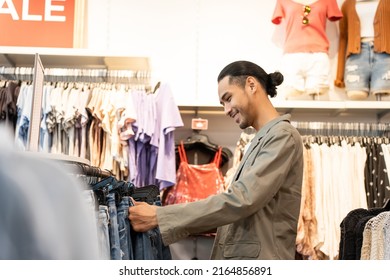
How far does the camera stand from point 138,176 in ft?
8.41

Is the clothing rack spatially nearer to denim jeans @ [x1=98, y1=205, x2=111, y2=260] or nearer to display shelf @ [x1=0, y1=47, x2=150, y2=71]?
display shelf @ [x1=0, y1=47, x2=150, y2=71]

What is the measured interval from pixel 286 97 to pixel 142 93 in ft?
3.01

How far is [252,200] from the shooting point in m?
1.33

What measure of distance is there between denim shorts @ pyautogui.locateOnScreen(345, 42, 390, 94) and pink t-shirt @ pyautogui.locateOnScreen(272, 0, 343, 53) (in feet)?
0.65

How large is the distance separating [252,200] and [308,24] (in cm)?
192

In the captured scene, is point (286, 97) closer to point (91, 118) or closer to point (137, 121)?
point (137, 121)

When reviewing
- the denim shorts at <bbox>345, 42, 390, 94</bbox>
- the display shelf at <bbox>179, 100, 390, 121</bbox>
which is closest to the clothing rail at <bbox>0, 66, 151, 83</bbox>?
the display shelf at <bbox>179, 100, 390, 121</bbox>

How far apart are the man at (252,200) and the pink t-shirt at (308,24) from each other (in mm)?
1414

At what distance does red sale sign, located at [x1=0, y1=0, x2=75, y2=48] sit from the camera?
9.21 feet

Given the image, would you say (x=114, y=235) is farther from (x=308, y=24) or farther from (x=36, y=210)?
(x=308, y=24)

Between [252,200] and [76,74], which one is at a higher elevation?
[76,74]

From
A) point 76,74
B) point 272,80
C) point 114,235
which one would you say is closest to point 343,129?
point 272,80

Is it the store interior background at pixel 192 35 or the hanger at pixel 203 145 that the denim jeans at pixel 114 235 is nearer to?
the hanger at pixel 203 145
